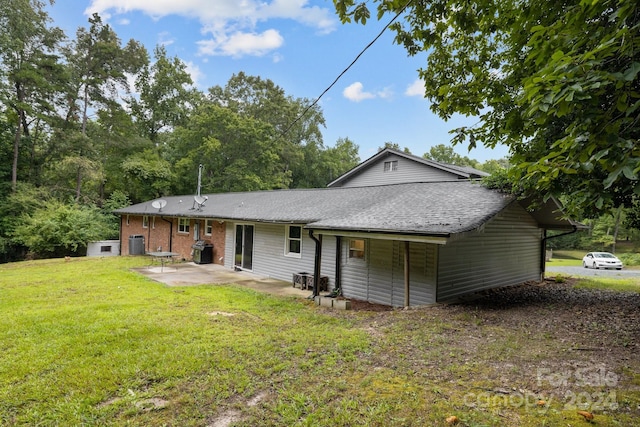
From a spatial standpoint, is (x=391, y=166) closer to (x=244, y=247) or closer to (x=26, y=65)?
(x=244, y=247)

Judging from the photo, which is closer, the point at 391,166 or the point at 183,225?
the point at 183,225

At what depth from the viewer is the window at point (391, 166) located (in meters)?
18.3

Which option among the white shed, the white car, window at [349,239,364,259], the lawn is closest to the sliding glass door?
window at [349,239,364,259]

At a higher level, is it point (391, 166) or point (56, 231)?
point (391, 166)

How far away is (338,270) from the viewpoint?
29.6 ft

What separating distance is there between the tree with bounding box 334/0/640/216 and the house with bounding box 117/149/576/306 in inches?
68.9

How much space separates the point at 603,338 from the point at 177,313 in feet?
23.8

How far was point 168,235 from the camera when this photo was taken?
1711 cm

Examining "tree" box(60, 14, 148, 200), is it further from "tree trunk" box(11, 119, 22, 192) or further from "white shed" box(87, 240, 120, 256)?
"white shed" box(87, 240, 120, 256)

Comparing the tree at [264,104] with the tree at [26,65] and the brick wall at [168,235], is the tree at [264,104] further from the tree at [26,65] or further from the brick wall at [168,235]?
the brick wall at [168,235]

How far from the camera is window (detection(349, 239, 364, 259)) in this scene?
28.5 ft

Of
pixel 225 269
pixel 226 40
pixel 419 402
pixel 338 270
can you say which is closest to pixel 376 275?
pixel 338 270

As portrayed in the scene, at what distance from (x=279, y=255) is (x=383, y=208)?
4196 millimetres

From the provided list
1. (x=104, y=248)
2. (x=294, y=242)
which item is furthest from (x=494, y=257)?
(x=104, y=248)
